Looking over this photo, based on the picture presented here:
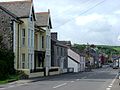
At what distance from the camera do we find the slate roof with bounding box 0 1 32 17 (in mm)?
49625

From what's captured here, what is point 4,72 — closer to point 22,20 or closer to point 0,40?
point 0,40

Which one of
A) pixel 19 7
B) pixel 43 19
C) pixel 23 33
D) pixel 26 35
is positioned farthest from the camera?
pixel 43 19

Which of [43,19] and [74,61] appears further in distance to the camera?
[74,61]

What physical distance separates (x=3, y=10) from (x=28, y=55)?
707 centimetres

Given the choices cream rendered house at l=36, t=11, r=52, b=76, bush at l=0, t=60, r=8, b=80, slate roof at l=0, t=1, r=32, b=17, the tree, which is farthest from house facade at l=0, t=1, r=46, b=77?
cream rendered house at l=36, t=11, r=52, b=76

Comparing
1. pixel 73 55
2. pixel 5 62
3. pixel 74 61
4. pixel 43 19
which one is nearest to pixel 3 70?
pixel 5 62

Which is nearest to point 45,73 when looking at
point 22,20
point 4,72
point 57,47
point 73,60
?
point 22,20

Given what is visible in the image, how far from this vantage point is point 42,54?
5938cm

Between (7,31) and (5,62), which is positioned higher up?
(7,31)

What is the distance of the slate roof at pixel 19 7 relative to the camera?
4962 cm

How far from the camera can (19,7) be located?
50688 mm

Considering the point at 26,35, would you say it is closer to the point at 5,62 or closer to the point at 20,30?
the point at 20,30

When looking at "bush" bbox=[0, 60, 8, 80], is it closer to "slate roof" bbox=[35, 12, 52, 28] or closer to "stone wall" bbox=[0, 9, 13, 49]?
"stone wall" bbox=[0, 9, 13, 49]

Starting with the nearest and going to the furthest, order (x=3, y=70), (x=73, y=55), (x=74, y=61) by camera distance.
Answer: (x=3, y=70) → (x=74, y=61) → (x=73, y=55)
